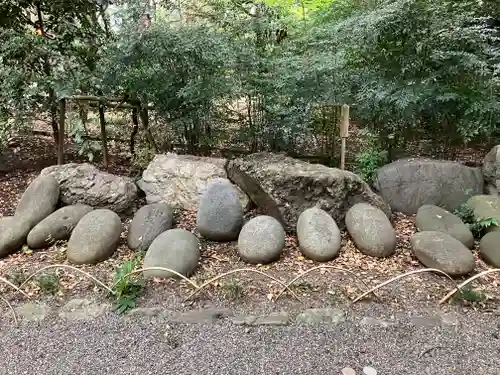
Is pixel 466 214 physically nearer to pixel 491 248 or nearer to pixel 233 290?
pixel 491 248

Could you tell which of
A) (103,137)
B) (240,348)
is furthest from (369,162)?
(103,137)

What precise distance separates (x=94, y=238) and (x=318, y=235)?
1489mm

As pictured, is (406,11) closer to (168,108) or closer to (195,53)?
(195,53)

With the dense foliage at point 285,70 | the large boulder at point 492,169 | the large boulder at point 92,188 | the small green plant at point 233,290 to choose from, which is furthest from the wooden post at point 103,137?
the large boulder at point 492,169

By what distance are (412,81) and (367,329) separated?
231 centimetres

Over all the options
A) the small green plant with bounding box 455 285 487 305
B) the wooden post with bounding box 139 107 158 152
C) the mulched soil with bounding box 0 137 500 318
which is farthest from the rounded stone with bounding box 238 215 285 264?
the wooden post with bounding box 139 107 158 152

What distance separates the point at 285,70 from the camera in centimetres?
369

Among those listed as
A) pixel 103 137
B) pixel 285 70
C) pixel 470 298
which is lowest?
pixel 470 298

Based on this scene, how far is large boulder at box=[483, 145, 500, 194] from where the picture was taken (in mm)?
3418

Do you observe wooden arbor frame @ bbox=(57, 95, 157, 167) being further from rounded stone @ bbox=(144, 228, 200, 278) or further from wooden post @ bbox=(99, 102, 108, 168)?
rounded stone @ bbox=(144, 228, 200, 278)

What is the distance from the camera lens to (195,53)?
360 cm

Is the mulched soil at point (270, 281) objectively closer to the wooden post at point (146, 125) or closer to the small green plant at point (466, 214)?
the small green plant at point (466, 214)

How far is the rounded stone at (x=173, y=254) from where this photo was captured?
2.48 metres

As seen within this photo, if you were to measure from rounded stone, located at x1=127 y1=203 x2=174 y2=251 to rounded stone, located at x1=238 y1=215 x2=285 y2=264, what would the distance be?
603 mm
